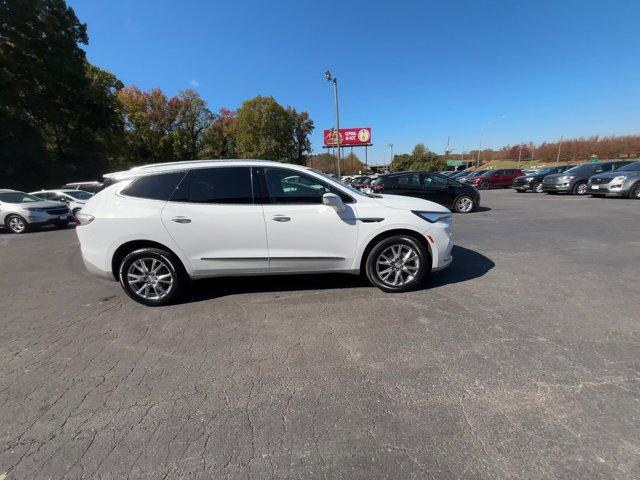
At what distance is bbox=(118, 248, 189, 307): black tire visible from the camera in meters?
3.88

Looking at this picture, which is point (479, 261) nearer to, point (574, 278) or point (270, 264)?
point (574, 278)

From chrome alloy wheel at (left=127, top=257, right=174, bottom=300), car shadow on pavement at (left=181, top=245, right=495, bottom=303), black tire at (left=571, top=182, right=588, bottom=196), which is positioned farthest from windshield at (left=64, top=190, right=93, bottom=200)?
black tire at (left=571, top=182, right=588, bottom=196)

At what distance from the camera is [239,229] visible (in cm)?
380

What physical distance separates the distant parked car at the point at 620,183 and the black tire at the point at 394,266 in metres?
14.5

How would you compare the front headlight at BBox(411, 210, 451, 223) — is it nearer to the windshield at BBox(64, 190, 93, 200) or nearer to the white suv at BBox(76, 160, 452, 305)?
the white suv at BBox(76, 160, 452, 305)

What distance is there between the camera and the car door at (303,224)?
3.85m

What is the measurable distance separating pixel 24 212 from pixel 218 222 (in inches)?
476

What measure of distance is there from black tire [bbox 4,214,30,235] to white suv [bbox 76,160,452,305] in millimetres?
10636

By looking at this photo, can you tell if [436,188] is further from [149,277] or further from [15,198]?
[15,198]

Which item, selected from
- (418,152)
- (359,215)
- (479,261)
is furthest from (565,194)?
(418,152)

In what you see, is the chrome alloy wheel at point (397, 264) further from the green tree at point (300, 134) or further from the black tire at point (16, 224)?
the green tree at point (300, 134)

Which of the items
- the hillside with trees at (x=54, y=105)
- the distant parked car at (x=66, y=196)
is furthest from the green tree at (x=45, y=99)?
the distant parked car at (x=66, y=196)

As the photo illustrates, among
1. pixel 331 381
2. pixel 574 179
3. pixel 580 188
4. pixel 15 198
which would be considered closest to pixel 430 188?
pixel 331 381

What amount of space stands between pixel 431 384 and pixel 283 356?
128 cm
